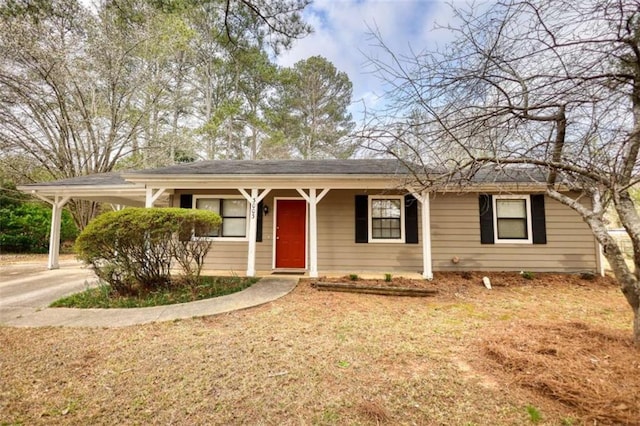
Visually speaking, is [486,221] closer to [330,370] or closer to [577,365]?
[577,365]

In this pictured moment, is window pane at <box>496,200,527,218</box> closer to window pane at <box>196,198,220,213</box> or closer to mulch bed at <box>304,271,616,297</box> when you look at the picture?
mulch bed at <box>304,271,616,297</box>

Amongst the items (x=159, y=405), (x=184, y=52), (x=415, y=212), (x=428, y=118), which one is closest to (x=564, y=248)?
(x=415, y=212)

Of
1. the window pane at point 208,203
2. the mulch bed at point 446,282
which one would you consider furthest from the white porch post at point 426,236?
the window pane at point 208,203

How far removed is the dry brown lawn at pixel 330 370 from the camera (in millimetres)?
2023

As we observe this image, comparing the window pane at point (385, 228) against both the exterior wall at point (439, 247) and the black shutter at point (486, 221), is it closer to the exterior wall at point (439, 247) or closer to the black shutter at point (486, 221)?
the exterior wall at point (439, 247)

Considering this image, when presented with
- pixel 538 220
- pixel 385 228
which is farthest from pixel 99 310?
pixel 538 220

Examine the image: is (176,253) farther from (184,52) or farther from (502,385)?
(184,52)

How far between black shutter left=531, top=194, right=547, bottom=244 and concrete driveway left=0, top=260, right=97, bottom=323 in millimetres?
9818

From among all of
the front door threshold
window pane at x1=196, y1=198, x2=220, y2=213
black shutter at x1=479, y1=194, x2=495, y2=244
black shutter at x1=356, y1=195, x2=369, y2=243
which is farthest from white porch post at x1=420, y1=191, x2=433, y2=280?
window pane at x1=196, y1=198, x2=220, y2=213

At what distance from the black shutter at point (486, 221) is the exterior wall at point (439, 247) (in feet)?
0.37

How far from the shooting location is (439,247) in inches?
290

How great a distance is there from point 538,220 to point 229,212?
804 centimetres

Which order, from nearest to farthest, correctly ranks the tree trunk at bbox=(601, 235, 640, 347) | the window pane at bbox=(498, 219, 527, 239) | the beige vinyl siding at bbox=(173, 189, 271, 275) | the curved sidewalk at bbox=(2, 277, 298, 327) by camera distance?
the tree trunk at bbox=(601, 235, 640, 347) → the curved sidewalk at bbox=(2, 277, 298, 327) → the window pane at bbox=(498, 219, 527, 239) → the beige vinyl siding at bbox=(173, 189, 271, 275)

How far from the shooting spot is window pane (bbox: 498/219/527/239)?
7203 mm
